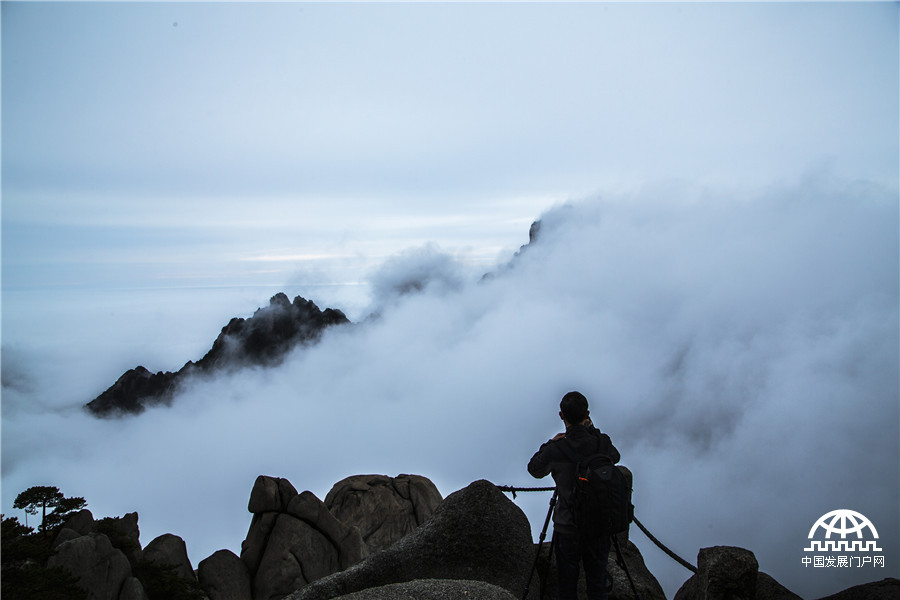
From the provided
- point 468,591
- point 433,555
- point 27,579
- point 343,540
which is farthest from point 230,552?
point 468,591

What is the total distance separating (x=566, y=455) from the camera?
7.92 metres

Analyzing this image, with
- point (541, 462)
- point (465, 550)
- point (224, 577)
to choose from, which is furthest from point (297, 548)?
point (541, 462)

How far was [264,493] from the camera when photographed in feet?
68.7

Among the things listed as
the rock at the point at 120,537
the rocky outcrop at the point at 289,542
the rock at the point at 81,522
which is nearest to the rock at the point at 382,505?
the rocky outcrop at the point at 289,542

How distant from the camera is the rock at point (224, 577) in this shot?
1919cm

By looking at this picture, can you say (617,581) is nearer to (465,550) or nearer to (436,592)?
(465,550)

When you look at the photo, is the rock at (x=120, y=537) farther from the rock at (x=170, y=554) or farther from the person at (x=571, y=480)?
the person at (x=571, y=480)

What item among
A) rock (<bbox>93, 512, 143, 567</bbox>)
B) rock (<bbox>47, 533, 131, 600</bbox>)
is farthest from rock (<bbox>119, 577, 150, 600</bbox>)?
rock (<bbox>93, 512, 143, 567</bbox>)

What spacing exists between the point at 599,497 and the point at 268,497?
1661 cm

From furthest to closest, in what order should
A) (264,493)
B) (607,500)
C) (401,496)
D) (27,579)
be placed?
(401,496) → (264,493) → (27,579) → (607,500)

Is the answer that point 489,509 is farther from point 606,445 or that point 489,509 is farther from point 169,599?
point 169,599

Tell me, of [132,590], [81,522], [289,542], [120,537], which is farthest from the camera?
[289,542]

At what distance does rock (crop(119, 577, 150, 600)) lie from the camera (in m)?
15.4

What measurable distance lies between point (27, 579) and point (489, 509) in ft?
34.4
